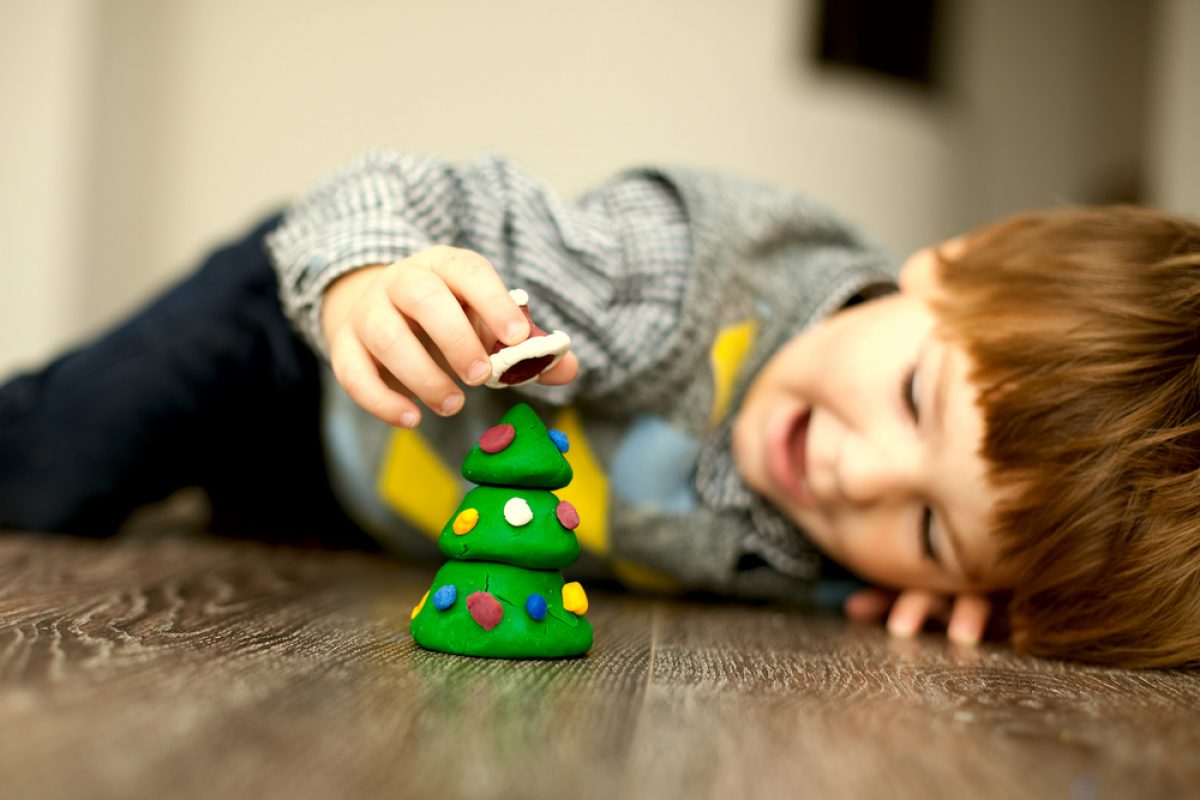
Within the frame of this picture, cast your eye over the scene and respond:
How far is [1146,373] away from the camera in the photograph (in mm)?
918

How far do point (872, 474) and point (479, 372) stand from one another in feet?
1.46

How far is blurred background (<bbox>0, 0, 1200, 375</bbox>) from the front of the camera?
2.53 m

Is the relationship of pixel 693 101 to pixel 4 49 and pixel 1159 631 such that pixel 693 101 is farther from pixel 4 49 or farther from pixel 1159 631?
pixel 1159 631

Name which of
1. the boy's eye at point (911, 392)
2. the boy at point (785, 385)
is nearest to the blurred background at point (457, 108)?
the boy at point (785, 385)

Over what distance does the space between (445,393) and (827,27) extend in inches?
127

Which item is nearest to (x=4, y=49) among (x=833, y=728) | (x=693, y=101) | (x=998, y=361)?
(x=693, y=101)

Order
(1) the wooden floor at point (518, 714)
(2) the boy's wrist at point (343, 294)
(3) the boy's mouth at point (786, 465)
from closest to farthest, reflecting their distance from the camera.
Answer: (1) the wooden floor at point (518, 714) < (2) the boy's wrist at point (343, 294) < (3) the boy's mouth at point (786, 465)

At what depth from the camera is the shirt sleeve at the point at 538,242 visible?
38.2 inches

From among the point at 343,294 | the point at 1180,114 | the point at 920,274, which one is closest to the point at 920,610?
the point at 920,274

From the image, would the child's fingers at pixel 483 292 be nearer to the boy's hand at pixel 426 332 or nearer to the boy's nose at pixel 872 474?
the boy's hand at pixel 426 332

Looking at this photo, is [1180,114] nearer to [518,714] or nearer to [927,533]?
[927,533]

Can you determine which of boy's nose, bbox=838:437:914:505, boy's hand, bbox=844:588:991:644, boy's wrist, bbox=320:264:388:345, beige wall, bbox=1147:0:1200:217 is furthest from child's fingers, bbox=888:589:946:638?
beige wall, bbox=1147:0:1200:217

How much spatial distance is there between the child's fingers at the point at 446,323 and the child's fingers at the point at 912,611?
0.51 meters

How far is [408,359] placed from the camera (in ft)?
2.41
